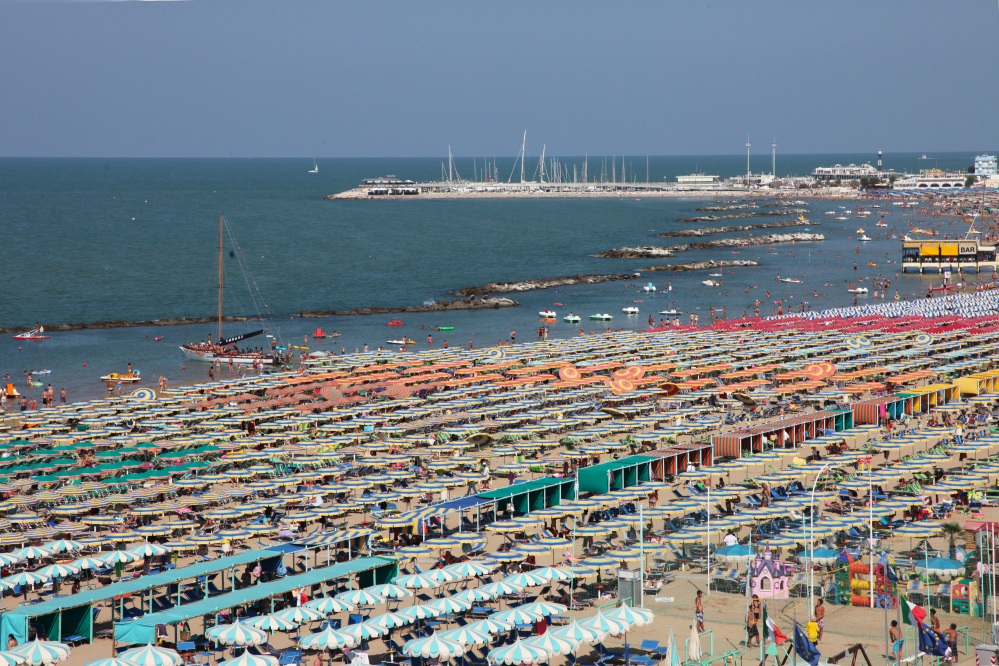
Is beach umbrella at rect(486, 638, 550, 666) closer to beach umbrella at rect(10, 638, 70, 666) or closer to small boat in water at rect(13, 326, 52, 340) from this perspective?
beach umbrella at rect(10, 638, 70, 666)

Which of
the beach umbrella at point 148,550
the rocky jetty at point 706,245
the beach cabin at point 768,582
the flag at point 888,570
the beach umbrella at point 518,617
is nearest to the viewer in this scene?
the beach umbrella at point 518,617

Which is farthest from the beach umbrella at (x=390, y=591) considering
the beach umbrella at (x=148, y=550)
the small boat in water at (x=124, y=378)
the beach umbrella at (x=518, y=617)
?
the small boat in water at (x=124, y=378)

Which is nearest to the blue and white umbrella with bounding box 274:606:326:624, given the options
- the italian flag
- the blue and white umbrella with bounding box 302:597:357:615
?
the blue and white umbrella with bounding box 302:597:357:615

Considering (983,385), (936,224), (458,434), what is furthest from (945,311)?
(936,224)

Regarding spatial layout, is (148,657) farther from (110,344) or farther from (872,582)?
(110,344)

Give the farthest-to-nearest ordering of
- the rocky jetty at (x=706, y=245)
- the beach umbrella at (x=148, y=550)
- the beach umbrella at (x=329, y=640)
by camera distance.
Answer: the rocky jetty at (x=706, y=245) < the beach umbrella at (x=148, y=550) < the beach umbrella at (x=329, y=640)

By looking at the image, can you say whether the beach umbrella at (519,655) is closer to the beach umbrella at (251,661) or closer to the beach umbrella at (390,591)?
the beach umbrella at (390,591)
